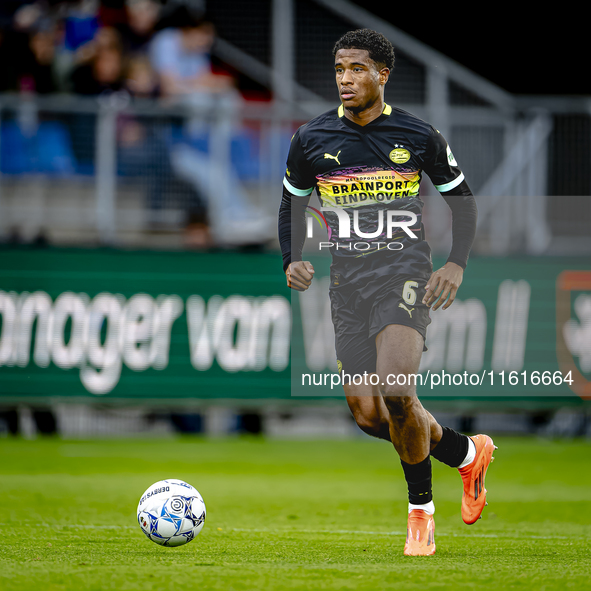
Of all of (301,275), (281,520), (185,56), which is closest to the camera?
(301,275)

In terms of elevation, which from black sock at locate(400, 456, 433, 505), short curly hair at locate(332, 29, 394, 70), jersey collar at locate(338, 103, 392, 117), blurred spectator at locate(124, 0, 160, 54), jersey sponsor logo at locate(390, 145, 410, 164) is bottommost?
black sock at locate(400, 456, 433, 505)

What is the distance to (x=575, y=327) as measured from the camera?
1246cm

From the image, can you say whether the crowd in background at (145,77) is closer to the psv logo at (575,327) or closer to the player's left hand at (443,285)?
the psv logo at (575,327)

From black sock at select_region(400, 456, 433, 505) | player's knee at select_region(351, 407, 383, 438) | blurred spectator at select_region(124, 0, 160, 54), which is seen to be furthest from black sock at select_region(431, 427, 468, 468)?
blurred spectator at select_region(124, 0, 160, 54)

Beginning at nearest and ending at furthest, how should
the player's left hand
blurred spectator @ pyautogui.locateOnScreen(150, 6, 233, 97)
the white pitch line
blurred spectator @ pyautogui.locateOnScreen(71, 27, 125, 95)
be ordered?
the player's left hand, the white pitch line, blurred spectator @ pyautogui.locateOnScreen(71, 27, 125, 95), blurred spectator @ pyautogui.locateOnScreen(150, 6, 233, 97)

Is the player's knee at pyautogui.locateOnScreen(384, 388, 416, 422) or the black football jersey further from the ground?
the black football jersey

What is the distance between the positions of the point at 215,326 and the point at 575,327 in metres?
4.43

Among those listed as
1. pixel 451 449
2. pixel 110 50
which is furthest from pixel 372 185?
pixel 110 50

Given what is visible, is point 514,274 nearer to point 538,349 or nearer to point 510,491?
point 538,349

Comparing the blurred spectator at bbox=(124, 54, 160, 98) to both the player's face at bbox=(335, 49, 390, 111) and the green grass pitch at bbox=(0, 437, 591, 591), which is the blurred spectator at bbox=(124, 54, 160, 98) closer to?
the green grass pitch at bbox=(0, 437, 591, 591)

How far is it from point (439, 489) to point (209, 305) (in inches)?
168

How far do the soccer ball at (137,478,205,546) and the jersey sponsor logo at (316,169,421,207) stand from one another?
73.7 inches

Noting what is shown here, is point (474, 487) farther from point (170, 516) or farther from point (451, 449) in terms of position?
point (170, 516)

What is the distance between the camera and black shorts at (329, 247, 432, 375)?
5512 mm
